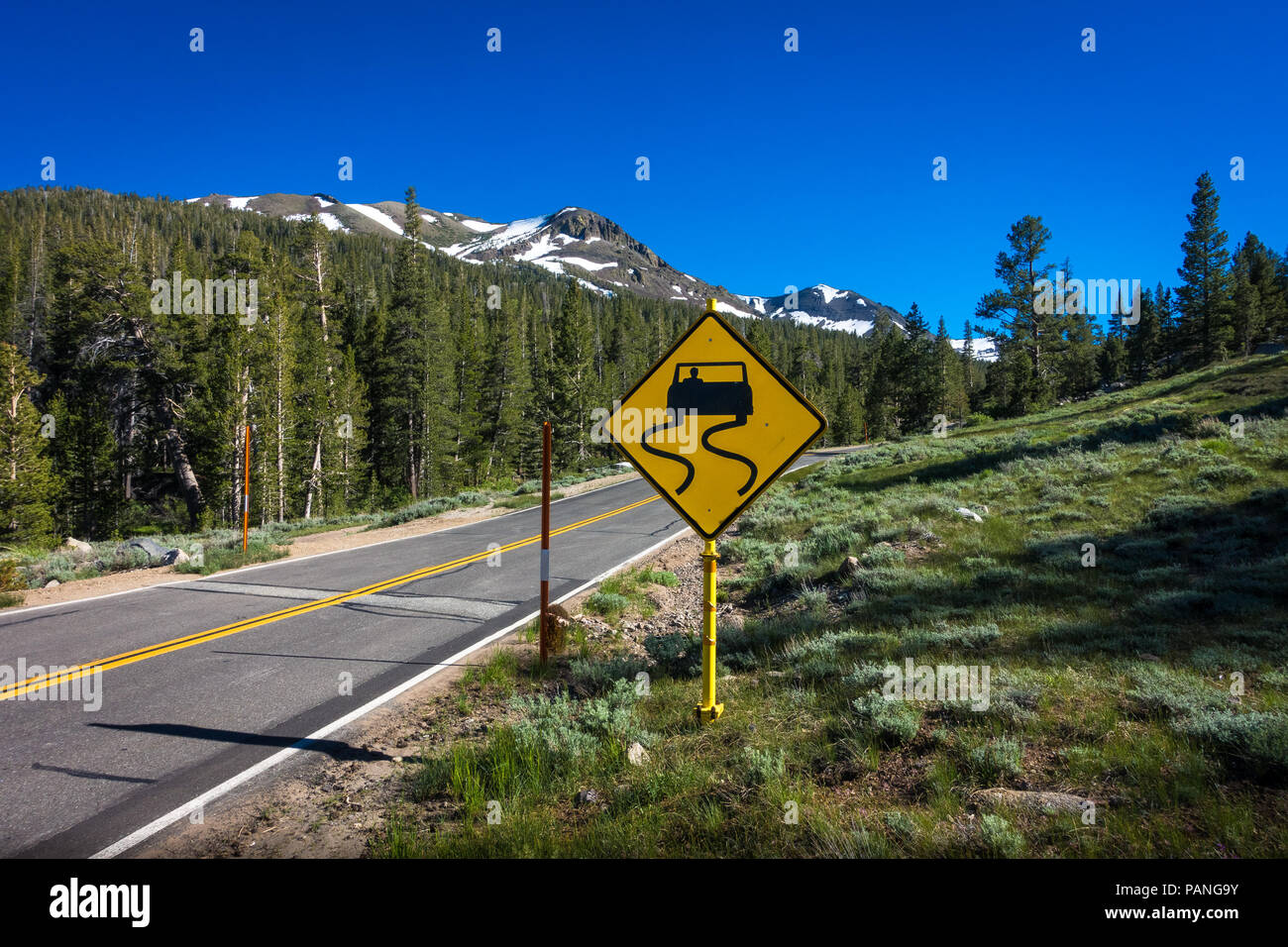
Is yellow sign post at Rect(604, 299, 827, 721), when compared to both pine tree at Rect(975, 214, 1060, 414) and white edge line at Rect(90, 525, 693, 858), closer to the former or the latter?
white edge line at Rect(90, 525, 693, 858)

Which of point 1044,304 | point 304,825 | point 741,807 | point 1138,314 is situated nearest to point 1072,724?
point 741,807

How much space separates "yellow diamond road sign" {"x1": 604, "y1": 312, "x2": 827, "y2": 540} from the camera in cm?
420

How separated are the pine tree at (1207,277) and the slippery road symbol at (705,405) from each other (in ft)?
242

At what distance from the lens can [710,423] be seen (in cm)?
435

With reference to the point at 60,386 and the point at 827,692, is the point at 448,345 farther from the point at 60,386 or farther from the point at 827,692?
the point at 827,692

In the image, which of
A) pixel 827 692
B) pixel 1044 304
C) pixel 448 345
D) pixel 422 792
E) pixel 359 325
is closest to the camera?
pixel 422 792

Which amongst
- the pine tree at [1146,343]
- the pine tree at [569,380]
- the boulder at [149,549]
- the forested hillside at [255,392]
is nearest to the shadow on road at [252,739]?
the boulder at [149,549]

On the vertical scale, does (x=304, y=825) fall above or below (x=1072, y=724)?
below

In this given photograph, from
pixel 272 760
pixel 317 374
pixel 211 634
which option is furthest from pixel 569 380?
pixel 272 760

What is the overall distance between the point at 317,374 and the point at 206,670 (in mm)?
38086

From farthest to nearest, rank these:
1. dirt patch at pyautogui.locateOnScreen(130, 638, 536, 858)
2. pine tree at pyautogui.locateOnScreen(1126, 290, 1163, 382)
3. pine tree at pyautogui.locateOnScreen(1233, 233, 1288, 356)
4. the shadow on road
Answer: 1. pine tree at pyautogui.locateOnScreen(1126, 290, 1163, 382)
2. pine tree at pyautogui.locateOnScreen(1233, 233, 1288, 356)
3. the shadow on road
4. dirt patch at pyautogui.locateOnScreen(130, 638, 536, 858)

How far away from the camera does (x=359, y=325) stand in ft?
192

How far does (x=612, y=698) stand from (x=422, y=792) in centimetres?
171

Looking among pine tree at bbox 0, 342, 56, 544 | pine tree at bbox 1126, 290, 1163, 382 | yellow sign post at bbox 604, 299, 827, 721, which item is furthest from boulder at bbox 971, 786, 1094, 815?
pine tree at bbox 1126, 290, 1163, 382
